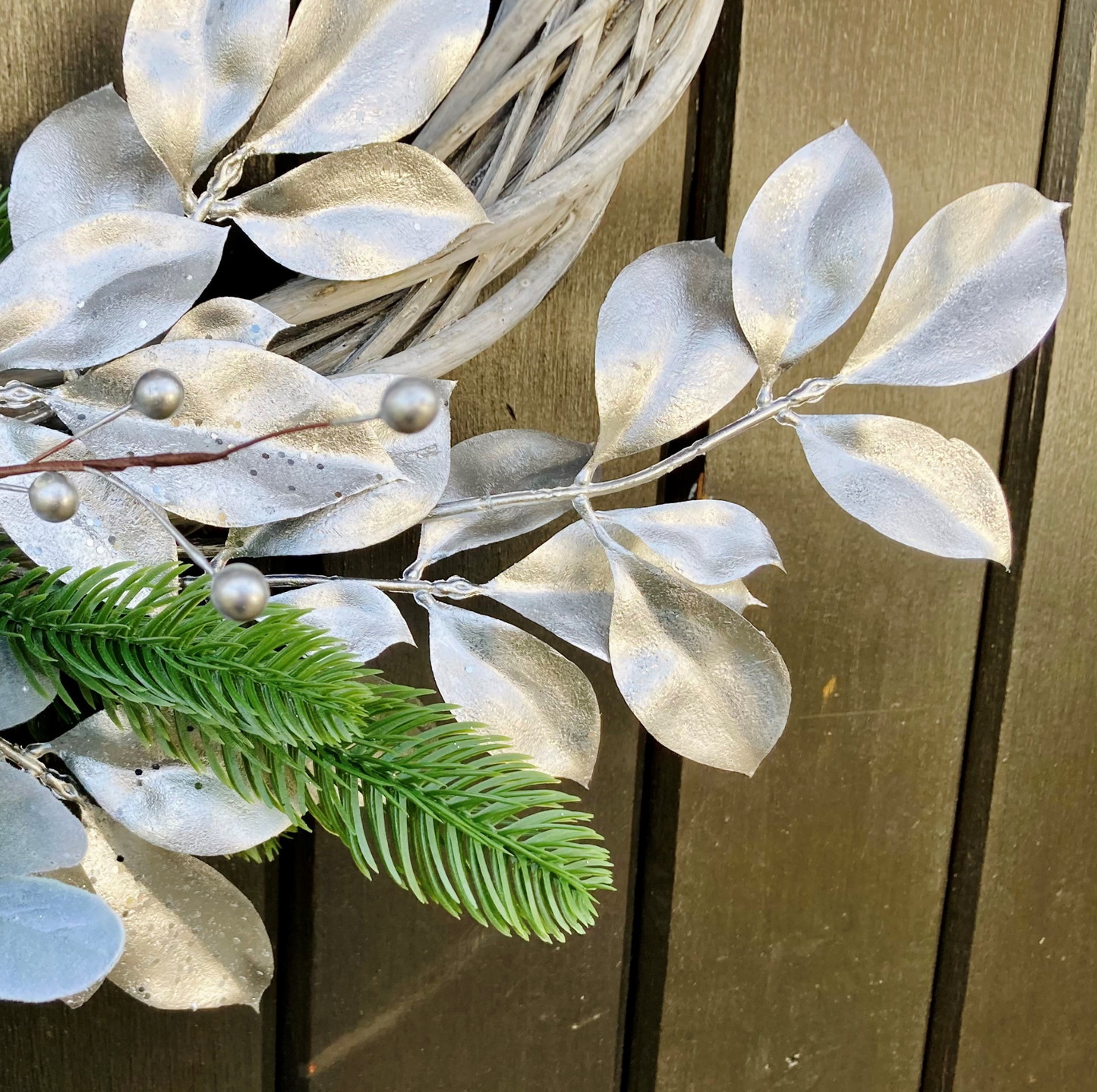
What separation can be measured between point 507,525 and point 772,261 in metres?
0.11

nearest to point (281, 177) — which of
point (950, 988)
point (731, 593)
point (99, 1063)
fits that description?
point (731, 593)

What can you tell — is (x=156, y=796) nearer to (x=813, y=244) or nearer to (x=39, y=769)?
(x=39, y=769)

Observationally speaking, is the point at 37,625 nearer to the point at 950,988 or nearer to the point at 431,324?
the point at 431,324

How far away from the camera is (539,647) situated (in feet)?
0.94

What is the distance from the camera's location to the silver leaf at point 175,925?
26 centimetres

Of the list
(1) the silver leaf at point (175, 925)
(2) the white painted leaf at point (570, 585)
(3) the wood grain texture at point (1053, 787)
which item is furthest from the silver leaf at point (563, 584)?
(3) the wood grain texture at point (1053, 787)

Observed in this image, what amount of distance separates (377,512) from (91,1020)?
0.22m

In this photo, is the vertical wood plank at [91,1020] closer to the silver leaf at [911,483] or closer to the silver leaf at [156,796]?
the silver leaf at [156,796]

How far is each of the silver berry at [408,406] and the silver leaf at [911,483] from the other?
0.54ft

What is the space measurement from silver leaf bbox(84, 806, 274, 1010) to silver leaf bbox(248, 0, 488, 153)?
0.19 metres

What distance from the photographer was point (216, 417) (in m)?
0.23

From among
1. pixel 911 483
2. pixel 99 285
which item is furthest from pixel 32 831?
pixel 911 483

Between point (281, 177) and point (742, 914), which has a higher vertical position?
point (281, 177)

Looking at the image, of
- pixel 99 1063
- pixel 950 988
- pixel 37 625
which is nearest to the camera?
pixel 37 625
